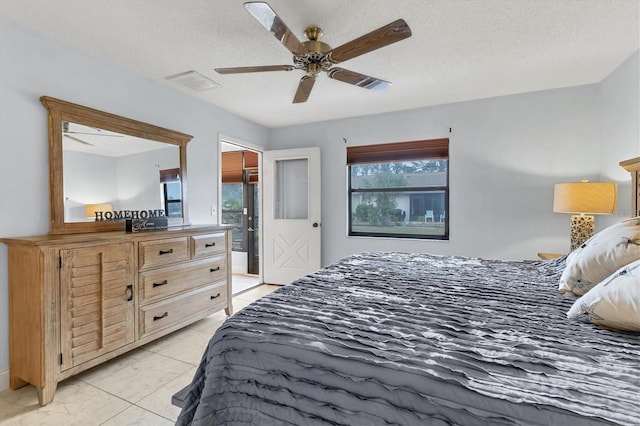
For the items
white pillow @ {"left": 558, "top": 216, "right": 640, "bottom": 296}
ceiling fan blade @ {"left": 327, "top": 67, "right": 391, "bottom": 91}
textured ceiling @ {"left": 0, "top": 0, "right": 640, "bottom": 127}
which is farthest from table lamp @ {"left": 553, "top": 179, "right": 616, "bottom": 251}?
ceiling fan blade @ {"left": 327, "top": 67, "right": 391, "bottom": 91}

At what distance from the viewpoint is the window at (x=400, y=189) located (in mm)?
3838

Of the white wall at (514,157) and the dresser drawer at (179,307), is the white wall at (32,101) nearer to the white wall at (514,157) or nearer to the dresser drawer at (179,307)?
the dresser drawer at (179,307)

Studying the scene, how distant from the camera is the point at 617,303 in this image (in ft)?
3.45

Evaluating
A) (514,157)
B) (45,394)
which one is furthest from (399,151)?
(45,394)

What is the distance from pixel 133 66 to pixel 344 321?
2.88 meters

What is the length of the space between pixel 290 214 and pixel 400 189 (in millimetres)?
1701

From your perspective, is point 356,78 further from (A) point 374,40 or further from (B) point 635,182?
(B) point 635,182

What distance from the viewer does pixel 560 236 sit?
327 cm

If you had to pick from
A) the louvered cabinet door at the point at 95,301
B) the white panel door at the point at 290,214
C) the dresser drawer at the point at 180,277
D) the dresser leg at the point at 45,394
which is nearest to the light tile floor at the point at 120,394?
the dresser leg at the point at 45,394

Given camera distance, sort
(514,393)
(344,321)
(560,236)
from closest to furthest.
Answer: (514,393)
(344,321)
(560,236)

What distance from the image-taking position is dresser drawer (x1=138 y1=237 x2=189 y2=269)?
2.39m

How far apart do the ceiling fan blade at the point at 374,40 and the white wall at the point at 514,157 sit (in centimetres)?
226

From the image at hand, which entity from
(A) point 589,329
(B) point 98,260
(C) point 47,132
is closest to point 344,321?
(A) point 589,329

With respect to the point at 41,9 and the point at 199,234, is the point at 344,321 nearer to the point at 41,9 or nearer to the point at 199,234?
the point at 199,234
